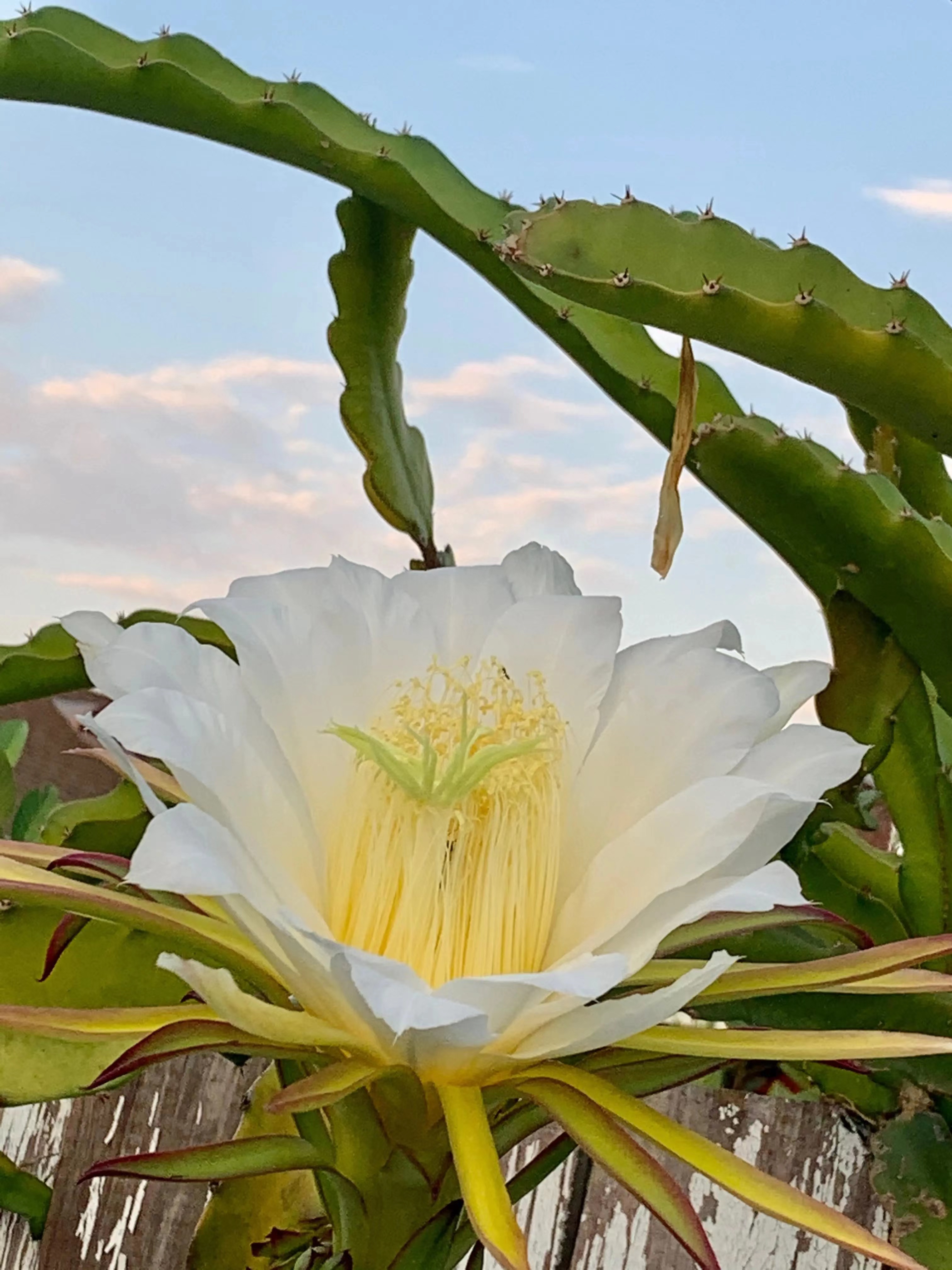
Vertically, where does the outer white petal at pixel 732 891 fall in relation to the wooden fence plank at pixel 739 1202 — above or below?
above

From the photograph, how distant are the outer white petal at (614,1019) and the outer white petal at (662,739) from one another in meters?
0.07

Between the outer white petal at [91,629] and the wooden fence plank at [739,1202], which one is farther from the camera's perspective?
the wooden fence plank at [739,1202]

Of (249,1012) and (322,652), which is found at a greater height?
(322,652)

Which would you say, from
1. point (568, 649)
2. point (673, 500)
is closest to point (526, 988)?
point (568, 649)

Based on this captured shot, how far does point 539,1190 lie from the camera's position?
540mm

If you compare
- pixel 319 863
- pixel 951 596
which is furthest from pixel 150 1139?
pixel 951 596

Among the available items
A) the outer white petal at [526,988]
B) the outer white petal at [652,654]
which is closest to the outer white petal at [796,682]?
the outer white petal at [652,654]

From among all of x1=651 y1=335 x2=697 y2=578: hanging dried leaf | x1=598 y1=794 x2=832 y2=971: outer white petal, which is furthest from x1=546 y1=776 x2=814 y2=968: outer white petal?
x1=651 y1=335 x2=697 y2=578: hanging dried leaf

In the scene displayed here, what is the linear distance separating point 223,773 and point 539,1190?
1.11ft

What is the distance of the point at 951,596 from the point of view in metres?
0.50

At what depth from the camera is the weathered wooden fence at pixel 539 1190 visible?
516 mm

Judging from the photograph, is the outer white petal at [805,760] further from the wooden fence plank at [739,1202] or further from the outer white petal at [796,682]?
the wooden fence plank at [739,1202]

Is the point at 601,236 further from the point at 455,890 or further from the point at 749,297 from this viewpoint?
the point at 455,890

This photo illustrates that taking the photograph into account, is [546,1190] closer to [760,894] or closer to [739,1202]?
[739,1202]
